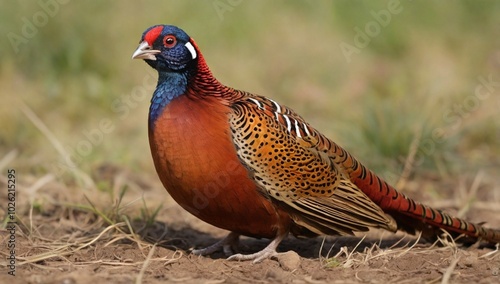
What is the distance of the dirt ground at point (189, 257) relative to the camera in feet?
14.7

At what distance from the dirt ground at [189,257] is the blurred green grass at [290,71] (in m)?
1.58

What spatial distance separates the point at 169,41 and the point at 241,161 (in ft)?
3.03

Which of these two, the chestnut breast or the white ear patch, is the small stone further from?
the white ear patch

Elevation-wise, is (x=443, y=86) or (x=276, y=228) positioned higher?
(x=443, y=86)

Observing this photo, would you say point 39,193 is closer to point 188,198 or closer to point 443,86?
point 188,198

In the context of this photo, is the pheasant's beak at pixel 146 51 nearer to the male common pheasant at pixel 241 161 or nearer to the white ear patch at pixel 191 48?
the male common pheasant at pixel 241 161

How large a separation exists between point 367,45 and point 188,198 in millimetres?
6880

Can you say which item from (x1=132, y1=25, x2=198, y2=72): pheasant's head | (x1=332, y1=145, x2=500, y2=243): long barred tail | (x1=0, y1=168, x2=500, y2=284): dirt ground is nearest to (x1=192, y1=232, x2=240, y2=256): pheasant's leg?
(x1=0, y1=168, x2=500, y2=284): dirt ground

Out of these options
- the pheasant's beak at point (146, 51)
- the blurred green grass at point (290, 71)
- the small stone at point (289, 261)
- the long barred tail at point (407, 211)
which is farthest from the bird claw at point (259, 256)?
the blurred green grass at point (290, 71)

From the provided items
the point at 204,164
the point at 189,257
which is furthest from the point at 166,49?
the point at 189,257

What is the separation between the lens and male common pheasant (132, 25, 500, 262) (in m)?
4.64

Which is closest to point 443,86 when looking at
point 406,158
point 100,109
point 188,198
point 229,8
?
point 406,158

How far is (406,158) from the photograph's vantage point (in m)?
7.50

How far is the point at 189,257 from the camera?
510 centimetres
